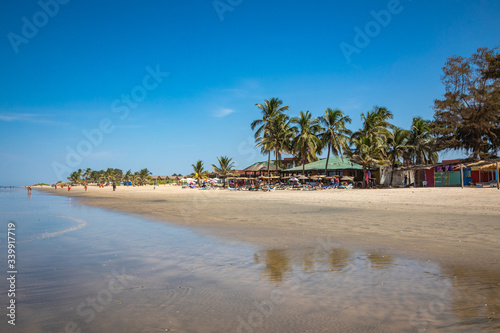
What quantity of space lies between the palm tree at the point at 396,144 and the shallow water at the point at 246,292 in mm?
41893

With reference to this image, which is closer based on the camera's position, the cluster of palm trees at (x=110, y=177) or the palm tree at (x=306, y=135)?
the palm tree at (x=306, y=135)

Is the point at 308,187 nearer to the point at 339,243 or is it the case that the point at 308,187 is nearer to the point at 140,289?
the point at 339,243

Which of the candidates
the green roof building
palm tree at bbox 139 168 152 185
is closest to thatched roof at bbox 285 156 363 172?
the green roof building

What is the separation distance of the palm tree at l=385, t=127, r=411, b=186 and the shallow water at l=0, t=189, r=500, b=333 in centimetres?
4189

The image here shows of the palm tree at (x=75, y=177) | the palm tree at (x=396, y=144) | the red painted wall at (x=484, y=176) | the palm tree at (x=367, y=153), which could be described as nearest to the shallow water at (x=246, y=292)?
the palm tree at (x=367, y=153)

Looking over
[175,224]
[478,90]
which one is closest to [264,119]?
[478,90]

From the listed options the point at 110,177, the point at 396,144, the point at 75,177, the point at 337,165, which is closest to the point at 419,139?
the point at 396,144

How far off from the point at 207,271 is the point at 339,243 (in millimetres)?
3487

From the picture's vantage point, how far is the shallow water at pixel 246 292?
132 inches

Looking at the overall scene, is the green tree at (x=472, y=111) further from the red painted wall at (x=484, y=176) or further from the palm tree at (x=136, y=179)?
the palm tree at (x=136, y=179)

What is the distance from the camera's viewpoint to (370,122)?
138 feet

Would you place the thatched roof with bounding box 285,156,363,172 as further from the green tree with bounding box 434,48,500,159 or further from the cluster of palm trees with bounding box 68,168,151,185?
the cluster of palm trees with bounding box 68,168,151,185

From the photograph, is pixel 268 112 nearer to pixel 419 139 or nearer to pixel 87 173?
pixel 419 139

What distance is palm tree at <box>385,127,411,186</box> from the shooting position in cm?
4419
